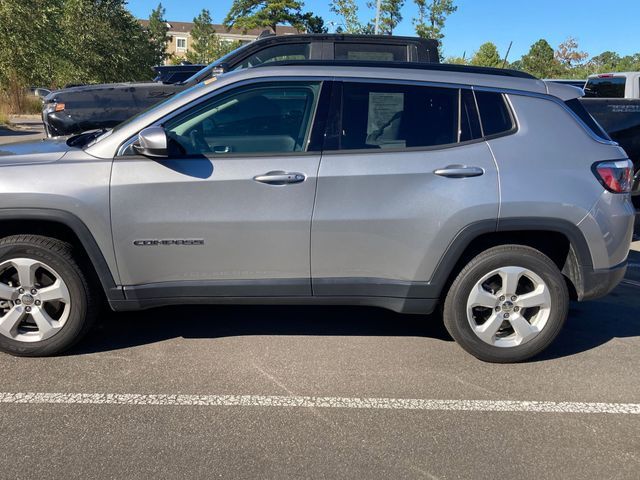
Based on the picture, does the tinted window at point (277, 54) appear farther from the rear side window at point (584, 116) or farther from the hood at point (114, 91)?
the rear side window at point (584, 116)

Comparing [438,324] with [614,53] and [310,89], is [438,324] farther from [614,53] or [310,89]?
[614,53]

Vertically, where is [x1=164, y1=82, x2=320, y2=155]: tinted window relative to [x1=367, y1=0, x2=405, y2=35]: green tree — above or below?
below

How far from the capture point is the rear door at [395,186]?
11.8 feet

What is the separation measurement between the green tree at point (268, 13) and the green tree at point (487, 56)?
15253 mm

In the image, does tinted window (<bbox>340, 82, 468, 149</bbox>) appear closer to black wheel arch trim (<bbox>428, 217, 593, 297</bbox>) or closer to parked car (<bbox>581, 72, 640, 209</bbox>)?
black wheel arch trim (<bbox>428, 217, 593, 297</bbox>)

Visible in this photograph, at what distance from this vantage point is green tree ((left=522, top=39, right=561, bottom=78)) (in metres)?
42.0

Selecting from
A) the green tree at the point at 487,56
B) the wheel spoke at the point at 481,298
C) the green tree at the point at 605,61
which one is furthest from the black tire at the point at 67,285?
the green tree at the point at 605,61

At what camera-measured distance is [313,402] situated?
10.9 feet

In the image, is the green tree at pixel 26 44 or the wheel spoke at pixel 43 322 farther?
the green tree at pixel 26 44

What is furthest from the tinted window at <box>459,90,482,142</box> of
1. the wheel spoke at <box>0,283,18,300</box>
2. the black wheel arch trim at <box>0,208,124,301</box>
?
the wheel spoke at <box>0,283,18,300</box>

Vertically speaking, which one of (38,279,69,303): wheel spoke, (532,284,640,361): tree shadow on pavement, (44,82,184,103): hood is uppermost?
Answer: (44,82,184,103): hood

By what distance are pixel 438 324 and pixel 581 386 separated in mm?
1260

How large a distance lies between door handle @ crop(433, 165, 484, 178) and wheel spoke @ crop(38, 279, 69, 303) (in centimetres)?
250

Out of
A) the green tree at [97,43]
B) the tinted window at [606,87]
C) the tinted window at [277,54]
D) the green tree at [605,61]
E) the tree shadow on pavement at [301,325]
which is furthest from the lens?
the green tree at [605,61]
